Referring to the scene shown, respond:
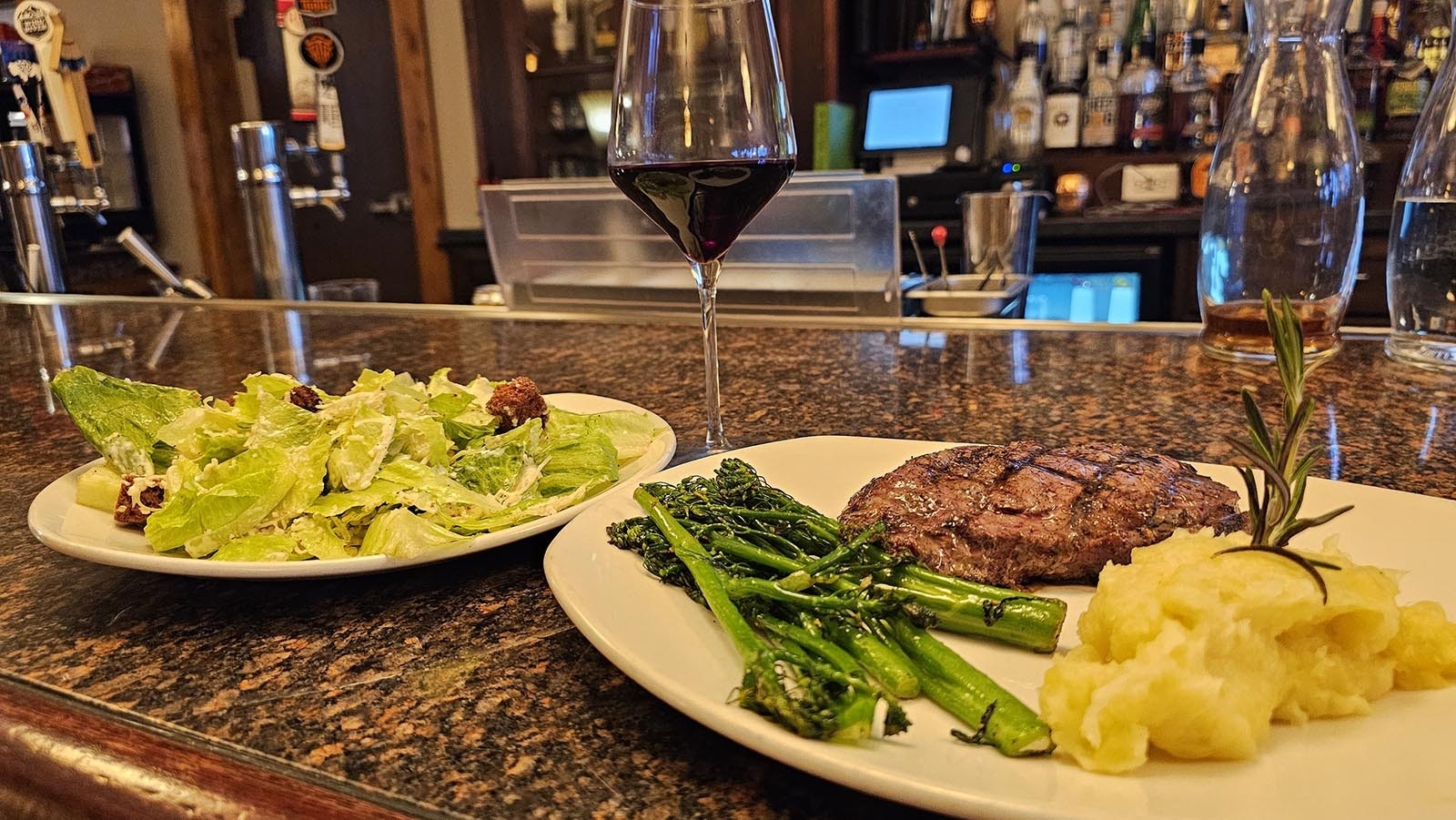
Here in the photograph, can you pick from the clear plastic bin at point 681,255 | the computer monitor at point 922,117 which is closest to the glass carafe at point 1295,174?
the clear plastic bin at point 681,255

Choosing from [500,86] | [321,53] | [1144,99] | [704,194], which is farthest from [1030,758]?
[500,86]

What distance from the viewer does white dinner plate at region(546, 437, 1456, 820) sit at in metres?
0.34

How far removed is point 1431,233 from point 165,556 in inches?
51.4

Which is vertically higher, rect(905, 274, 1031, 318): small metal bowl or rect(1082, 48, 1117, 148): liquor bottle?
rect(1082, 48, 1117, 148): liquor bottle

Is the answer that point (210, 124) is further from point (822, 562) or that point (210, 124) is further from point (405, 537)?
point (822, 562)

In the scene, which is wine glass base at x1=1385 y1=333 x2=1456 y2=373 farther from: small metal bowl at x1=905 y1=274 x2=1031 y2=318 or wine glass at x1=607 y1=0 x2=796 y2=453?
wine glass at x1=607 y1=0 x2=796 y2=453

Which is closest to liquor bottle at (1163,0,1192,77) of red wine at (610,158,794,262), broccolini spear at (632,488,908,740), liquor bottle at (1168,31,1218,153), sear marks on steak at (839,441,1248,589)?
liquor bottle at (1168,31,1218,153)

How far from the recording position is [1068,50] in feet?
11.6

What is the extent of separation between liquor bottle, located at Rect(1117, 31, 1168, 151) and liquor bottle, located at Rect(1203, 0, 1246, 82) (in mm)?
167

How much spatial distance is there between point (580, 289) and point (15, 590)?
1.52 meters

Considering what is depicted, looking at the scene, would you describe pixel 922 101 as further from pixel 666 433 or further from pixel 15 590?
pixel 15 590

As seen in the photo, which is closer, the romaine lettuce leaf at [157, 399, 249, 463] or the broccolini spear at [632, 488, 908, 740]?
the broccolini spear at [632, 488, 908, 740]

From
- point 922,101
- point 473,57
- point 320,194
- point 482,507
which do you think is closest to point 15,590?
point 482,507

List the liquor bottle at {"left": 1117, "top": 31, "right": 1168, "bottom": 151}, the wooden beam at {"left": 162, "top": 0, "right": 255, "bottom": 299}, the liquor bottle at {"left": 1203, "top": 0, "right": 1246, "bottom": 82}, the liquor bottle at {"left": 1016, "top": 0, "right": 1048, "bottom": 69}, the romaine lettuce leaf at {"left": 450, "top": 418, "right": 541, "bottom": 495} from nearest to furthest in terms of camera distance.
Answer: the romaine lettuce leaf at {"left": 450, "top": 418, "right": 541, "bottom": 495} → the liquor bottle at {"left": 1203, "top": 0, "right": 1246, "bottom": 82} → the liquor bottle at {"left": 1117, "top": 31, "right": 1168, "bottom": 151} → the liquor bottle at {"left": 1016, "top": 0, "right": 1048, "bottom": 69} → the wooden beam at {"left": 162, "top": 0, "right": 255, "bottom": 299}
